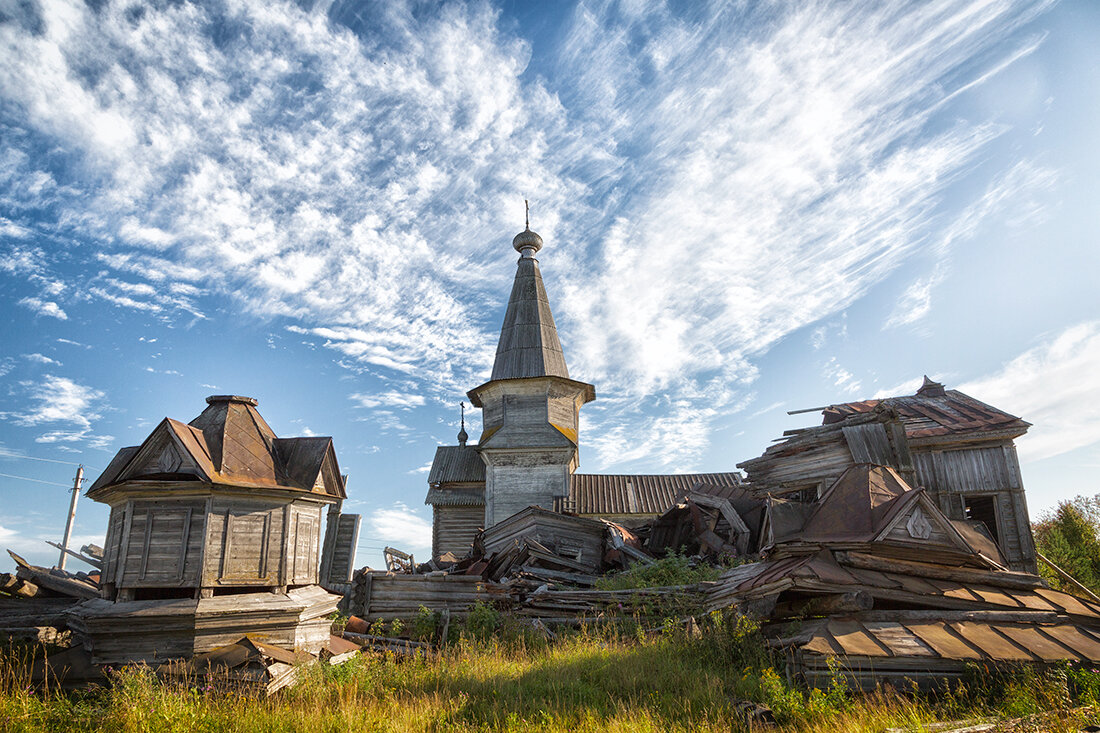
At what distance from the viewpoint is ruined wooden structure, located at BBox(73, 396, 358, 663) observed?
409 inches

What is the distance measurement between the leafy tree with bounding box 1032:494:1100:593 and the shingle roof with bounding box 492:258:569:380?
20415mm

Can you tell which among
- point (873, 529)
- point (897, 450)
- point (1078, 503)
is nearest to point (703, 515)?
point (897, 450)

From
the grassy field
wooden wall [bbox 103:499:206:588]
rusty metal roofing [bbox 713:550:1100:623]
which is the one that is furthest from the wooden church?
wooden wall [bbox 103:499:206:588]

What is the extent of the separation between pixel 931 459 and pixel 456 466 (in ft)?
71.3

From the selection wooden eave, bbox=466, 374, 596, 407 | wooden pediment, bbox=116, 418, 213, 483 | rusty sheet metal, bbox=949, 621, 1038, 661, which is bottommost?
rusty sheet metal, bbox=949, 621, 1038, 661

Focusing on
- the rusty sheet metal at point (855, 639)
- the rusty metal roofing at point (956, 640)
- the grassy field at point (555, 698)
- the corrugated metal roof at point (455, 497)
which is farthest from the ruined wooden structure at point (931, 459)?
the corrugated metal roof at point (455, 497)

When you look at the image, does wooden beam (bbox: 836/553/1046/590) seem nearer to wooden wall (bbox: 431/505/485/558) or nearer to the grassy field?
the grassy field

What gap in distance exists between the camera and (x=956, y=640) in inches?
319

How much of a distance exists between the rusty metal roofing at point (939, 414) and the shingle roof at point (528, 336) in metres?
14.3

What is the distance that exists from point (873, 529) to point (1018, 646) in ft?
7.18

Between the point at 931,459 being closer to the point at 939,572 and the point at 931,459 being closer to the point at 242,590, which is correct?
the point at 939,572

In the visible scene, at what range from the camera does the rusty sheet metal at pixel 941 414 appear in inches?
627

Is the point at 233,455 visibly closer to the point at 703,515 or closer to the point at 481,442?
the point at 703,515

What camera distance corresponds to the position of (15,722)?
7910 millimetres
